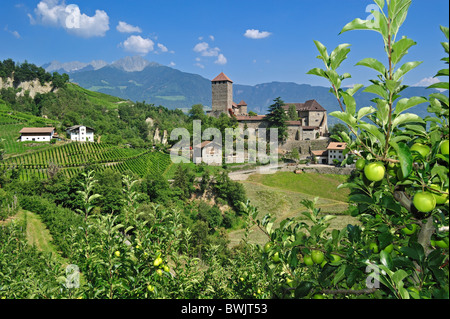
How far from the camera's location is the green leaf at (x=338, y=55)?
164 cm

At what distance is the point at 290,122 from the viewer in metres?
57.3

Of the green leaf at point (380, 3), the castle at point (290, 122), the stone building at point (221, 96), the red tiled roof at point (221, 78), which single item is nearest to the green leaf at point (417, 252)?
the green leaf at point (380, 3)

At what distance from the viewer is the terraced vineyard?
Result: 113 feet

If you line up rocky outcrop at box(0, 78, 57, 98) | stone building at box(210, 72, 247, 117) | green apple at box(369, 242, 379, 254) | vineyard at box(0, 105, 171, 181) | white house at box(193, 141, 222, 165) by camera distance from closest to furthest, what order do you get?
green apple at box(369, 242, 379, 254) → vineyard at box(0, 105, 171, 181) → white house at box(193, 141, 222, 165) → stone building at box(210, 72, 247, 117) → rocky outcrop at box(0, 78, 57, 98)

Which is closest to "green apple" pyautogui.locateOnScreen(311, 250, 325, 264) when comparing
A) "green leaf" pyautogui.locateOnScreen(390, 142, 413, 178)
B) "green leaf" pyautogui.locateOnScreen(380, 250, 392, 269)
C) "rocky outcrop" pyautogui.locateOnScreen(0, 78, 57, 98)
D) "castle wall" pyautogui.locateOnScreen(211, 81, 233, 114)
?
"green leaf" pyautogui.locateOnScreen(380, 250, 392, 269)

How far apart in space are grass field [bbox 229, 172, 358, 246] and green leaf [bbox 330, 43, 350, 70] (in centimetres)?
2744

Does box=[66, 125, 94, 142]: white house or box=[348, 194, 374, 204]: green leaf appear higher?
box=[66, 125, 94, 142]: white house

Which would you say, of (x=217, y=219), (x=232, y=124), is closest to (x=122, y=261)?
(x=217, y=219)

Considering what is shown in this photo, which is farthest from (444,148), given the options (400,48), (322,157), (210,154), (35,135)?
(35,135)

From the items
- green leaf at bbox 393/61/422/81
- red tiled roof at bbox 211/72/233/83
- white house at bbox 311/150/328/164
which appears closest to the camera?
green leaf at bbox 393/61/422/81

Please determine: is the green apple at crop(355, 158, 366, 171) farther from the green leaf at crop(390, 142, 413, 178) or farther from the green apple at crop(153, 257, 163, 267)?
the green apple at crop(153, 257, 163, 267)

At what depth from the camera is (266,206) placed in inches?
1339
